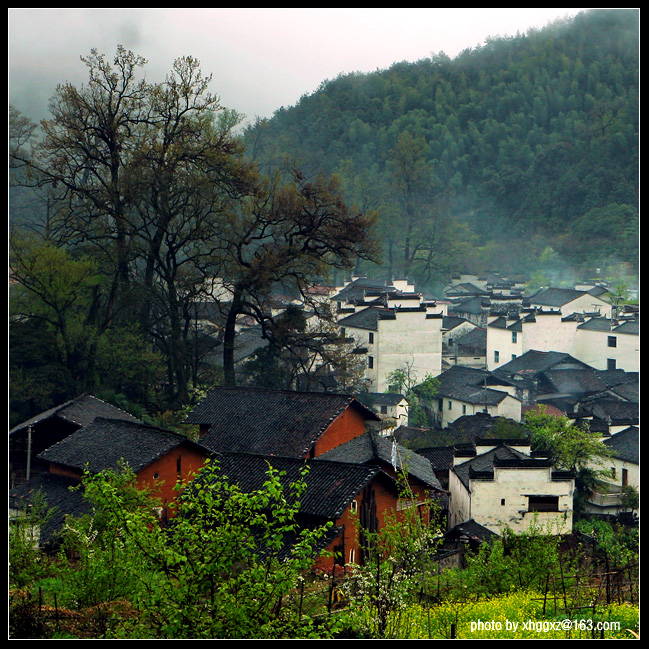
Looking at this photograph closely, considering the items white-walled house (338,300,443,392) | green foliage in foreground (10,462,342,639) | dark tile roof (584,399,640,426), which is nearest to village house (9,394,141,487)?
green foliage in foreground (10,462,342,639)

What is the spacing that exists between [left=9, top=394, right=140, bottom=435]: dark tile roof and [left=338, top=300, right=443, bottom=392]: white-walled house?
936 cm

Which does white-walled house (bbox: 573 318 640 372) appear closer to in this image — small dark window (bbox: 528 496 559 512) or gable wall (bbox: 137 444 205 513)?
small dark window (bbox: 528 496 559 512)

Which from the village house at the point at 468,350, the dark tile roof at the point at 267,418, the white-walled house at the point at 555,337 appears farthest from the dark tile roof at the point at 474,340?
the dark tile roof at the point at 267,418

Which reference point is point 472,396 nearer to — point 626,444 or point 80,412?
point 626,444

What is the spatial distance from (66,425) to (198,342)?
4364 millimetres

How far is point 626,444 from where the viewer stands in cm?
1302

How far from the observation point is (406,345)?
19938 mm

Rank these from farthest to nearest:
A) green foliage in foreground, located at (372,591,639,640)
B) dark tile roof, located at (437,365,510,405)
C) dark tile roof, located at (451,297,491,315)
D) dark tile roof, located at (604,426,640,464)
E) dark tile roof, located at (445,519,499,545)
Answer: dark tile roof, located at (451,297,491,315) < dark tile roof, located at (437,365,510,405) < dark tile roof, located at (604,426,640,464) < dark tile roof, located at (445,519,499,545) < green foliage in foreground, located at (372,591,639,640)

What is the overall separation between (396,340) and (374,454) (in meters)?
10.9

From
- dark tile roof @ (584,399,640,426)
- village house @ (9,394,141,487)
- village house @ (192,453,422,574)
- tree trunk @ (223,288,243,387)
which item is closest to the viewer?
village house @ (192,453,422,574)

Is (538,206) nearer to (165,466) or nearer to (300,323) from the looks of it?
(300,323)

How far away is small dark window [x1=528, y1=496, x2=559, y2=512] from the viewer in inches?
372

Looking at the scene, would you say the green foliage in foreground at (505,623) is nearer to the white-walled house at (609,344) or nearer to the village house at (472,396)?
the village house at (472,396)

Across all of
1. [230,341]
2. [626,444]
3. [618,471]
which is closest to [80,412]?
[230,341]
